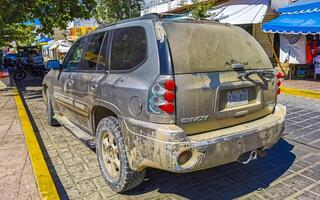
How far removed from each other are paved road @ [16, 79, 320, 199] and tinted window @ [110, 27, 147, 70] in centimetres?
150

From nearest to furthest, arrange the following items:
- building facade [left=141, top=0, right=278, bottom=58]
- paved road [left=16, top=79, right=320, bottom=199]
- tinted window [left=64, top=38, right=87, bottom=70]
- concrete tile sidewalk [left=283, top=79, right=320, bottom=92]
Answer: paved road [left=16, top=79, right=320, bottom=199] → tinted window [left=64, top=38, right=87, bottom=70] → concrete tile sidewalk [left=283, top=79, right=320, bottom=92] → building facade [left=141, top=0, right=278, bottom=58]

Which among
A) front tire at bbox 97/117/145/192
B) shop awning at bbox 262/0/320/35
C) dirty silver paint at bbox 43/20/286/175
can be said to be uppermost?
shop awning at bbox 262/0/320/35

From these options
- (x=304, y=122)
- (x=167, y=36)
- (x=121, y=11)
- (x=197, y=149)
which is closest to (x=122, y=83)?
(x=167, y=36)

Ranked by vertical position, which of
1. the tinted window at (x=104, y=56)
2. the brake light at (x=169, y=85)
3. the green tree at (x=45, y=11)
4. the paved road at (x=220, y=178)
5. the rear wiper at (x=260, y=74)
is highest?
the green tree at (x=45, y=11)

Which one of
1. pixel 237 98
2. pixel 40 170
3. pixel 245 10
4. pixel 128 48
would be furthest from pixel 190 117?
pixel 245 10

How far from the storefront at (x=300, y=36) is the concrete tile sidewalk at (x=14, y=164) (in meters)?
8.99

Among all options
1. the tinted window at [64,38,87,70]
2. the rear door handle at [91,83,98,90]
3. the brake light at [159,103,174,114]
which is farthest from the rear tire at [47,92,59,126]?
the brake light at [159,103,174,114]

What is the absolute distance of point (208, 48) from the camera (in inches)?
126

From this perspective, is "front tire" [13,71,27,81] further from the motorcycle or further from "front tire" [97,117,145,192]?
"front tire" [97,117,145,192]

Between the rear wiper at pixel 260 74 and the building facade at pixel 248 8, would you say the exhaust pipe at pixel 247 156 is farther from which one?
the building facade at pixel 248 8

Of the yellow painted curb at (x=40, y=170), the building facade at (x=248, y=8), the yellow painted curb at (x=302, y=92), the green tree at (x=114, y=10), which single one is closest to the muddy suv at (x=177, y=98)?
the yellow painted curb at (x=40, y=170)

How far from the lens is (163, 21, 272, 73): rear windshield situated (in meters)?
3.00

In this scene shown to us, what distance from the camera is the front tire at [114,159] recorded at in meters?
3.30

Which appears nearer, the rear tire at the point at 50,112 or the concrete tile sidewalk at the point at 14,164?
the concrete tile sidewalk at the point at 14,164
